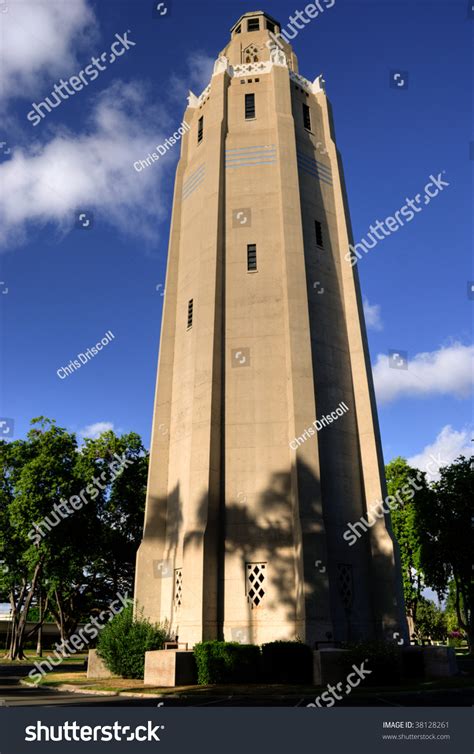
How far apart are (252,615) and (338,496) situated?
6.51 meters

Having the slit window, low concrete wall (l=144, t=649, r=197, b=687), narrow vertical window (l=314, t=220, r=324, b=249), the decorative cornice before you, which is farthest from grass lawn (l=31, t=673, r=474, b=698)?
the decorative cornice

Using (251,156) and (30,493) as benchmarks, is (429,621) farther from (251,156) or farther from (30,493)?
(251,156)

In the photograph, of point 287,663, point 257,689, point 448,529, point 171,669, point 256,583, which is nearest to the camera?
point 257,689

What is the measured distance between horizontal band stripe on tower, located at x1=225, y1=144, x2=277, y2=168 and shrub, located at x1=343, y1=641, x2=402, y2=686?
2452 cm

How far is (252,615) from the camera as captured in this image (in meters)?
23.3

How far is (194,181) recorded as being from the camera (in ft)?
112

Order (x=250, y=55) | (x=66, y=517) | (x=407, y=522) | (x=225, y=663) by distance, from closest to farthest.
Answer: (x=225, y=663) → (x=250, y=55) → (x=66, y=517) → (x=407, y=522)

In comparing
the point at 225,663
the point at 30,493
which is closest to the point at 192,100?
the point at 30,493

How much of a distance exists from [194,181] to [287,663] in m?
26.4

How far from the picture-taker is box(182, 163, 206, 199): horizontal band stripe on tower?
109ft

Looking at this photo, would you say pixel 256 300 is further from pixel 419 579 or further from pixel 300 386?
pixel 419 579

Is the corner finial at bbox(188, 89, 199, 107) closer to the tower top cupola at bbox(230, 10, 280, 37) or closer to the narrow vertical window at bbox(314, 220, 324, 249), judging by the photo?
the tower top cupola at bbox(230, 10, 280, 37)
